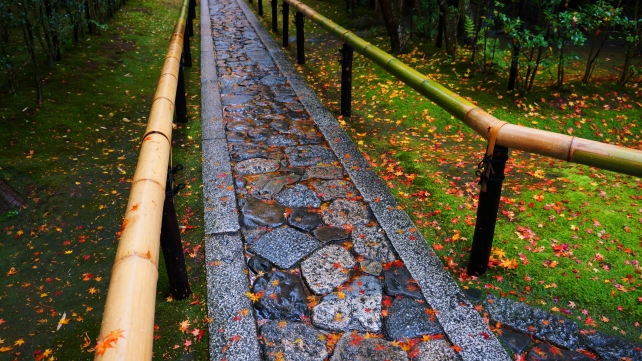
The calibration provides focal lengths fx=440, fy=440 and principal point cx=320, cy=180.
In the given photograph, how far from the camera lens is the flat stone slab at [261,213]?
3.89 m

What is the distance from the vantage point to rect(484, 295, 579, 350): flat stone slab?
267 centimetres

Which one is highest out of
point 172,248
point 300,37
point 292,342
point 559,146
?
point 559,146

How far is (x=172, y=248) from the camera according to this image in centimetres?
281

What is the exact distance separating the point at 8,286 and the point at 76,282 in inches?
19.4

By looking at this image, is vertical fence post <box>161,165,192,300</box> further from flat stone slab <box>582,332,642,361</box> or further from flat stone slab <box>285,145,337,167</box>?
flat stone slab <box>582,332,642,361</box>

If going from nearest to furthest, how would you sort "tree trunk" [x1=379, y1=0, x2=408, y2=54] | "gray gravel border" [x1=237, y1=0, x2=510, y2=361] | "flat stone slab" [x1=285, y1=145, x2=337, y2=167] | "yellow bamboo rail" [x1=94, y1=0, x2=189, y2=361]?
"yellow bamboo rail" [x1=94, y1=0, x2=189, y2=361] → "gray gravel border" [x1=237, y1=0, x2=510, y2=361] → "flat stone slab" [x1=285, y1=145, x2=337, y2=167] → "tree trunk" [x1=379, y1=0, x2=408, y2=54]

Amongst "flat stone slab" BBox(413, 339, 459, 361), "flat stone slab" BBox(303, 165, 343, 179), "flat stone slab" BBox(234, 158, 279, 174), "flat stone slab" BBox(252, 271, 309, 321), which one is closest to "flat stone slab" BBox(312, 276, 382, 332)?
"flat stone slab" BBox(252, 271, 309, 321)

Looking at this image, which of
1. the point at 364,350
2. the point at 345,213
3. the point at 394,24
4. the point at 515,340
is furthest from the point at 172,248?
the point at 394,24

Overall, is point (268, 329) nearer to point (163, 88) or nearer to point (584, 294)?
point (584, 294)

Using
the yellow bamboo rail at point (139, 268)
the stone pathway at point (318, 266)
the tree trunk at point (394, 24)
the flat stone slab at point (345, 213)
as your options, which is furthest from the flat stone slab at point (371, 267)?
the tree trunk at point (394, 24)

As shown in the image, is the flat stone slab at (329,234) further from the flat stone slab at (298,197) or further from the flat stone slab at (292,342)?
the flat stone slab at (292,342)

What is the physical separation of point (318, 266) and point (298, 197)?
42.3 inches

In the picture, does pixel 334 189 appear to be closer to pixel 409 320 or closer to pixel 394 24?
pixel 409 320

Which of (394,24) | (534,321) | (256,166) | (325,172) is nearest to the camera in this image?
(534,321)
